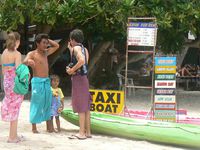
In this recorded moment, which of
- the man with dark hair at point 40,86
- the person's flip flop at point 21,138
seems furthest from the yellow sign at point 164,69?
the person's flip flop at point 21,138

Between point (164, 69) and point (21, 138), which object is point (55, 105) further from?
point (164, 69)

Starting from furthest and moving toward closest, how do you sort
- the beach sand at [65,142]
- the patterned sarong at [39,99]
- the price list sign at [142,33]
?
1. the price list sign at [142,33]
2. the patterned sarong at [39,99]
3. the beach sand at [65,142]

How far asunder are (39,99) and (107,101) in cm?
144

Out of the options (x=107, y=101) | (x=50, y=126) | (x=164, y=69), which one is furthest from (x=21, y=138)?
(x=164, y=69)

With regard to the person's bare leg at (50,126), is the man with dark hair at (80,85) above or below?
above

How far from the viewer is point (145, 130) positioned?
7336mm

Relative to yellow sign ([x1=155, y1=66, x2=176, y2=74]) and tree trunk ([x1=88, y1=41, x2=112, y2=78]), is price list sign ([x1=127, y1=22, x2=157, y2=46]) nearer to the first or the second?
yellow sign ([x1=155, y1=66, x2=176, y2=74])

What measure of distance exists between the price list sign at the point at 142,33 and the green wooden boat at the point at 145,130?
1.63 metres

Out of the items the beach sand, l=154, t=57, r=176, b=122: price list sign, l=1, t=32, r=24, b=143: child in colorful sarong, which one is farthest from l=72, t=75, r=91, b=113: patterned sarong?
l=154, t=57, r=176, b=122: price list sign

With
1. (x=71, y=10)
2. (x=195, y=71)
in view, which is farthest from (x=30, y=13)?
(x=195, y=71)

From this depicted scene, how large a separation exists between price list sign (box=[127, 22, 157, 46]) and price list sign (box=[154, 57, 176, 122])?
0.42 meters

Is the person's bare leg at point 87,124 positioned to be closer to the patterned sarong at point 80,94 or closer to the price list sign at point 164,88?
the patterned sarong at point 80,94

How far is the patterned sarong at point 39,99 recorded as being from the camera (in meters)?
7.65

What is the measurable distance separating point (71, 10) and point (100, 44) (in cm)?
463
